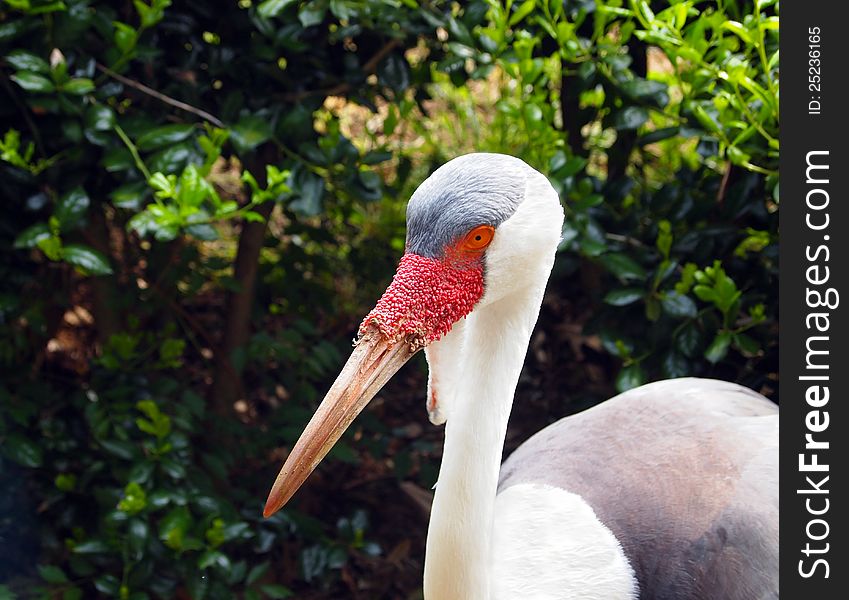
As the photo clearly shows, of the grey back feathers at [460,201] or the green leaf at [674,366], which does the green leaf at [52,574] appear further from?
the green leaf at [674,366]

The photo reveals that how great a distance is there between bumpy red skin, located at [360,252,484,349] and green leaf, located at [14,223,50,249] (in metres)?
0.98

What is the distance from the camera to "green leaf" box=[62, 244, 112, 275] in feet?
7.51

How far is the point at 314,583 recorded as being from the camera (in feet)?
9.71

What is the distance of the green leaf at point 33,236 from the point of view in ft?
7.38

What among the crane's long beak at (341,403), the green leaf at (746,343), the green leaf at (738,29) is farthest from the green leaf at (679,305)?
the crane's long beak at (341,403)

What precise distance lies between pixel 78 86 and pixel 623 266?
1.28 metres

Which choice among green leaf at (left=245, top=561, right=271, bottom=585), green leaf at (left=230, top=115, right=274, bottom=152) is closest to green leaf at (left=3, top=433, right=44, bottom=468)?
green leaf at (left=245, top=561, right=271, bottom=585)

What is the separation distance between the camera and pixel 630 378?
245cm

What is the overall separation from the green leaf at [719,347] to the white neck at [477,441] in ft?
2.13

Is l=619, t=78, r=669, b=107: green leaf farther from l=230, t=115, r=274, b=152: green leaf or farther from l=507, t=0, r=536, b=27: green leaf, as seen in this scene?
l=230, t=115, r=274, b=152: green leaf

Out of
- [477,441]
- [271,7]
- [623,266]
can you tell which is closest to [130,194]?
[271,7]

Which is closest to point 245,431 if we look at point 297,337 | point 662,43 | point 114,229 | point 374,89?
point 297,337

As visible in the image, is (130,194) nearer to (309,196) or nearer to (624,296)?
(309,196)

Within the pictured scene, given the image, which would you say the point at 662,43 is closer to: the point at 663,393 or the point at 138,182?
the point at 663,393
